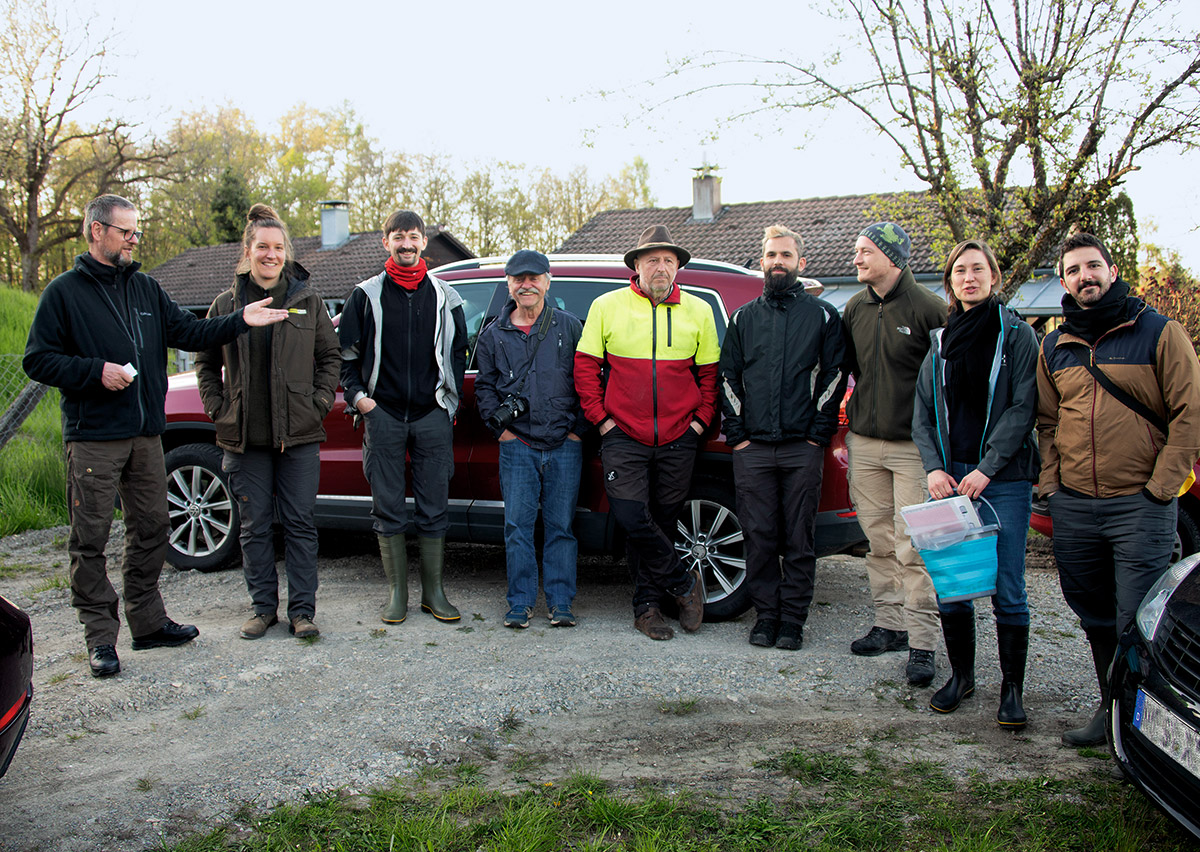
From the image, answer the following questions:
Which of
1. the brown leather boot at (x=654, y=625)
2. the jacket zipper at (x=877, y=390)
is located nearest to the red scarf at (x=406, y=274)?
the brown leather boot at (x=654, y=625)

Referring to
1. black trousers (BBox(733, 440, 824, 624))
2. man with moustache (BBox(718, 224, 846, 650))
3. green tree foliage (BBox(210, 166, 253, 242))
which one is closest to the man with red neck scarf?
man with moustache (BBox(718, 224, 846, 650))

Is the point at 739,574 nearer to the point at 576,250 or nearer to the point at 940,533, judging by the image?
the point at 940,533

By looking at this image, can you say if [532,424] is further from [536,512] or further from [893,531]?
[893,531]

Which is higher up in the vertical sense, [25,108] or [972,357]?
[25,108]

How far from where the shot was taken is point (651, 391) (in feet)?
15.6

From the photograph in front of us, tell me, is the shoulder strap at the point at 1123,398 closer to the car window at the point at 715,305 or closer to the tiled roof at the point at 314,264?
the car window at the point at 715,305

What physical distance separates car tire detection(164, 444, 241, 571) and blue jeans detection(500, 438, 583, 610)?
6.96 feet

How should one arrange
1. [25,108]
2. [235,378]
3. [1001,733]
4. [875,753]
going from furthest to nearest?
[25,108]
[235,378]
[1001,733]
[875,753]

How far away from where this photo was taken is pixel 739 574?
201 inches

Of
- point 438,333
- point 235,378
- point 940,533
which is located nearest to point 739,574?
point 940,533

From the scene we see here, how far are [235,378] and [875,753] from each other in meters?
3.45

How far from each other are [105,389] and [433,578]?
74.9 inches

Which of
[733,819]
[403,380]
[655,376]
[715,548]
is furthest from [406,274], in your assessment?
[733,819]

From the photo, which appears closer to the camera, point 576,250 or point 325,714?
point 325,714
